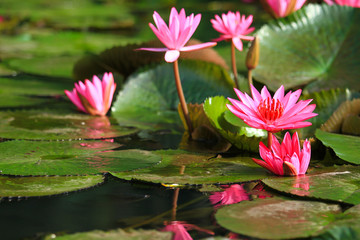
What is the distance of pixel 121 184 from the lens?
1.28 m

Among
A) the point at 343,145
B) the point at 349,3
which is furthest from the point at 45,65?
the point at 343,145

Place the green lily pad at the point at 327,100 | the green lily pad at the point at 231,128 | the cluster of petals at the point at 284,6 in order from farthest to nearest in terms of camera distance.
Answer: the cluster of petals at the point at 284,6 < the green lily pad at the point at 327,100 < the green lily pad at the point at 231,128

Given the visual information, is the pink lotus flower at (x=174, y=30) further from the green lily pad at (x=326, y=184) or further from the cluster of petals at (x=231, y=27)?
the green lily pad at (x=326, y=184)

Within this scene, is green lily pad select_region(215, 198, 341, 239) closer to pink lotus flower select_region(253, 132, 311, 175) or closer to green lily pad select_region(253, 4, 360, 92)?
pink lotus flower select_region(253, 132, 311, 175)

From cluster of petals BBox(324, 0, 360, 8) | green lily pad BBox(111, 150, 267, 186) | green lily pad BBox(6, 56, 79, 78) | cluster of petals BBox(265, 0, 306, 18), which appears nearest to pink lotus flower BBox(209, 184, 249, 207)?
green lily pad BBox(111, 150, 267, 186)

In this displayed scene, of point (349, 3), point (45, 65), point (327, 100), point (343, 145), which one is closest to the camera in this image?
point (343, 145)

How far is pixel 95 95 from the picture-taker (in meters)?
2.07

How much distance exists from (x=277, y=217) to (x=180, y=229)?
206mm

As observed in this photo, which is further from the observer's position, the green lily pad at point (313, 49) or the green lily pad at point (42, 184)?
the green lily pad at point (313, 49)

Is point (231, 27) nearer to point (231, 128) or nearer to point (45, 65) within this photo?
point (231, 128)

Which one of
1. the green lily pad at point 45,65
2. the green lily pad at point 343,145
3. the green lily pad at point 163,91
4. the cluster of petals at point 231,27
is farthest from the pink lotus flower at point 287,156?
the green lily pad at point 45,65

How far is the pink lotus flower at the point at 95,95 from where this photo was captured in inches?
80.9

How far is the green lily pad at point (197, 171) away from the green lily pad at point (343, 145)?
0.74 feet

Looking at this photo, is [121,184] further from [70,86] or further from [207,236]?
[70,86]
